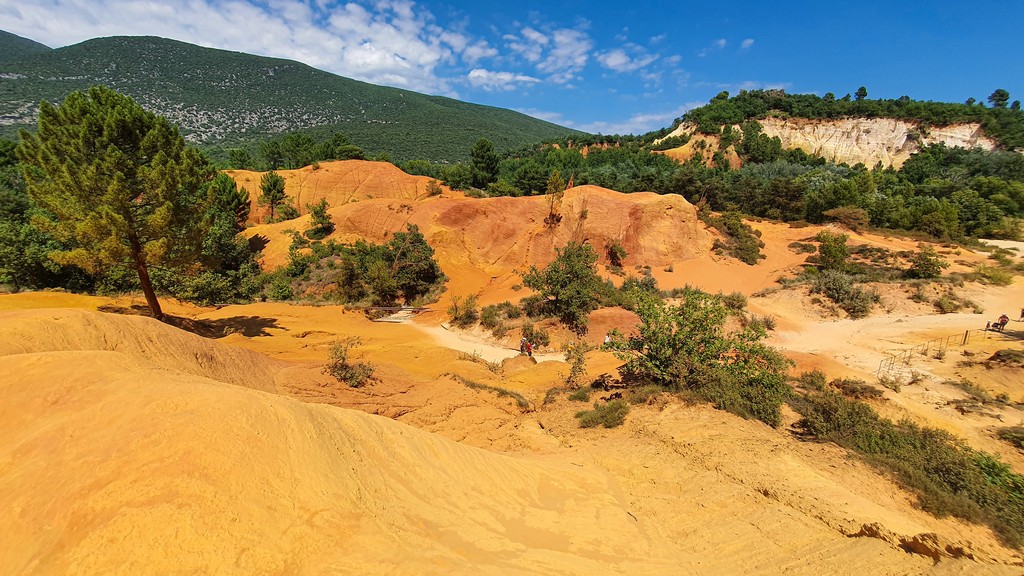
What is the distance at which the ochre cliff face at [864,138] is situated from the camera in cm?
6025

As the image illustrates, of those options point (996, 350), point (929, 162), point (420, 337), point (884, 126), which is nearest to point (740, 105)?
point (884, 126)

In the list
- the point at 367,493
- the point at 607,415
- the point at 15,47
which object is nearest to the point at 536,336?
the point at 607,415

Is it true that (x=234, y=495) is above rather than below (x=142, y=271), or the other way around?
above

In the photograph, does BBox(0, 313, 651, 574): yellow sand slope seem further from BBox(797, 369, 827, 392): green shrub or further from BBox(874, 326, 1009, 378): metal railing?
BBox(874, 326, 1009, 378): metal railing

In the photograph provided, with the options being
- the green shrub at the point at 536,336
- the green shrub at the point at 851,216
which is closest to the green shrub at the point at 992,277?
the green shrub at the point at 851,216

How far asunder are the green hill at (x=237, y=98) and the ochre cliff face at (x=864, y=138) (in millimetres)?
60273

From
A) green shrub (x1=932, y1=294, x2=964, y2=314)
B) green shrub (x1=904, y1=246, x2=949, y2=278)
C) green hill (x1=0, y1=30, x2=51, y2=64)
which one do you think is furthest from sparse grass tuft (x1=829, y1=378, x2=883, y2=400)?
green hill (x1=0, y1=30, x2=51, y2=64)

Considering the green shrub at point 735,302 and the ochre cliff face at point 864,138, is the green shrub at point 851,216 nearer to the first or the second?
the green shrub at point 735,302

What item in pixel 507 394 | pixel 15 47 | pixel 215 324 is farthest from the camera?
pixel 15 47

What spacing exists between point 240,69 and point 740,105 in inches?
5520

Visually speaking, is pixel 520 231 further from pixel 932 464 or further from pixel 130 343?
pixel 932 464

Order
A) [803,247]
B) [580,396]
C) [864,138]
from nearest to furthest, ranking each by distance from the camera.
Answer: [580,396]
[803,247]
[864,138]

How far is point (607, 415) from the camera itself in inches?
387

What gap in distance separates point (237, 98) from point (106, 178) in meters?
125
